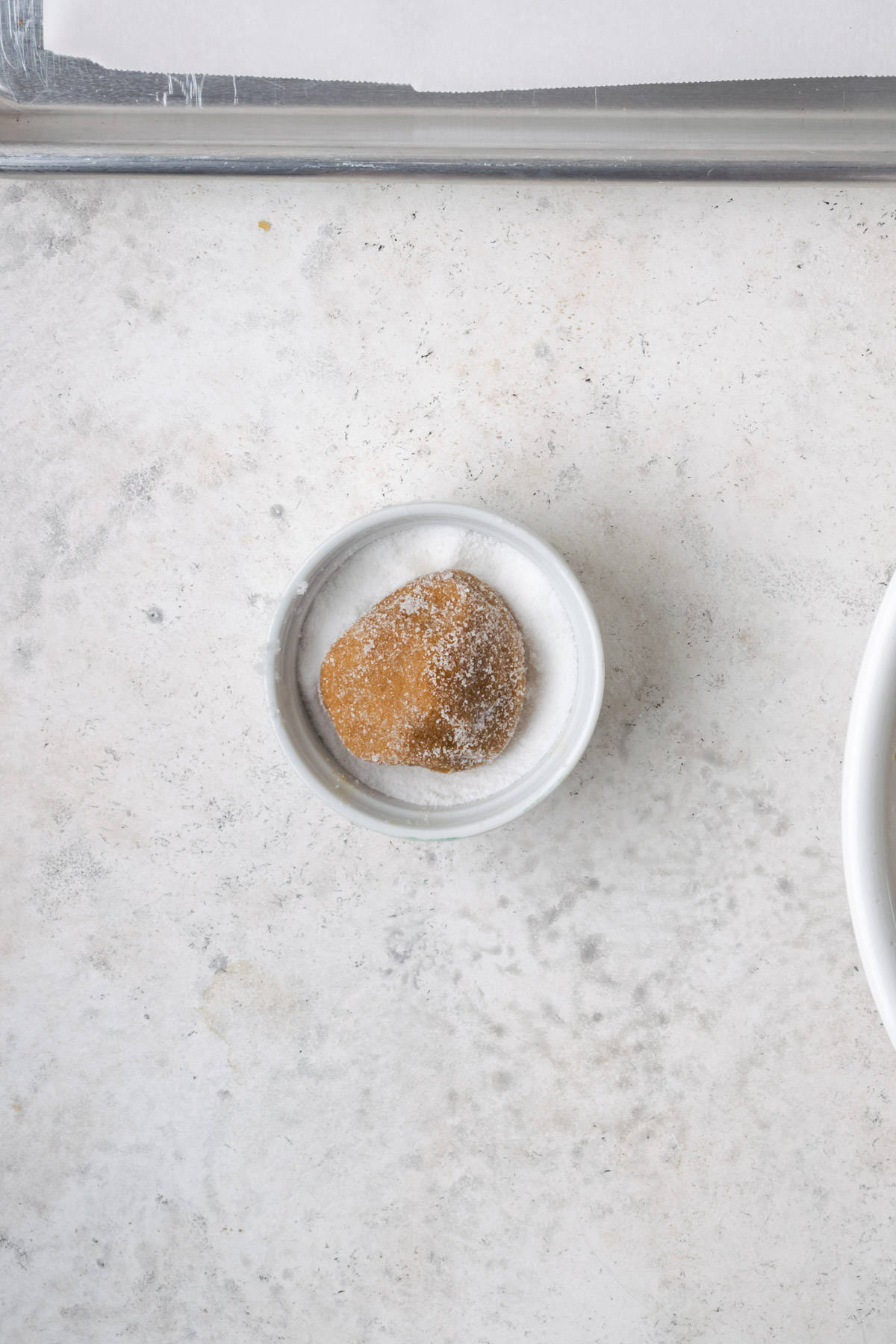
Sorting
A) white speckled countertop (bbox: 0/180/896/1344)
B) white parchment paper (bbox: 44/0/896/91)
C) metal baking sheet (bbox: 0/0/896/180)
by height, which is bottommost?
white speckled countertop (bbox: 0/180/896/1344)

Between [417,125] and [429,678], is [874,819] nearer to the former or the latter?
[429,678]

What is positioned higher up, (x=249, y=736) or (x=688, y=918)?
(x=249, y=736)

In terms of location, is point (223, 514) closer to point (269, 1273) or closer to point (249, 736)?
point (249, 736)

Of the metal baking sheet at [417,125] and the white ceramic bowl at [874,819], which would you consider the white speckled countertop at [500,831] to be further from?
the white ceramic bowl at [874,819]

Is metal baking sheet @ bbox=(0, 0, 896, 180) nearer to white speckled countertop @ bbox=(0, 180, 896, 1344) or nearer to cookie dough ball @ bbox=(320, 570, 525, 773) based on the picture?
white speckled countertop @ bbox=(0, 180, 896, 1344)

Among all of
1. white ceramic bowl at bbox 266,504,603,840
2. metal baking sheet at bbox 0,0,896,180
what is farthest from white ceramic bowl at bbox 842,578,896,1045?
metal baking sheet at bbox 0,0,896,180

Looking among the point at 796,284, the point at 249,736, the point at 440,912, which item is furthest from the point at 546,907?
the point at 796,284
